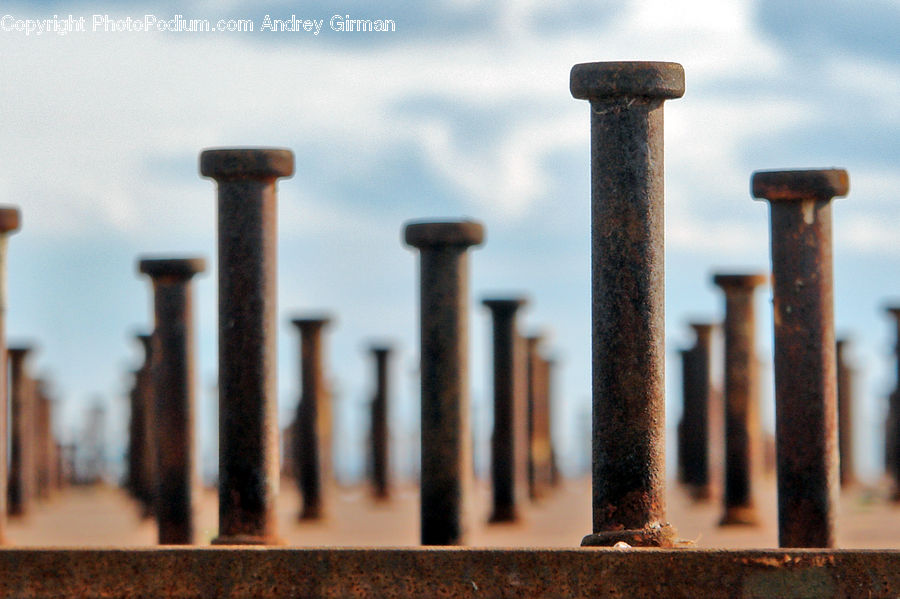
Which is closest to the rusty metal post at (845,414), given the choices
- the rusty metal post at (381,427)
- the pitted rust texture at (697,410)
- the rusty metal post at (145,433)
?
the pitted rust texture at (697,410)

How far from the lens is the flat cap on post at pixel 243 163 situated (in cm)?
1102

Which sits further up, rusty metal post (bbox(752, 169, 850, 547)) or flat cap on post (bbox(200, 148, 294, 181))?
flat cap on post (bbox(200, 148, 294, 181))

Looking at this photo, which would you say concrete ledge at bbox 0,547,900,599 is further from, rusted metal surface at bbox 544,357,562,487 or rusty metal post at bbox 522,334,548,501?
rusted metal surface at bbox 544,357,562,487

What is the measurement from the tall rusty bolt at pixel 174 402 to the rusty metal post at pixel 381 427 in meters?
9.44

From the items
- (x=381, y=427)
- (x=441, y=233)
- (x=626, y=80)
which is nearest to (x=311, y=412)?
(x=381, y=427)

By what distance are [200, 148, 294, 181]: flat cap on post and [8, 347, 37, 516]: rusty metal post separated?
1321 cm

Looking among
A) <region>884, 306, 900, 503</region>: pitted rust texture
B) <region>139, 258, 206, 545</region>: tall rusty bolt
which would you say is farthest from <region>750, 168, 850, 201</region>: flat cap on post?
<region>884, 306, 900, 503</region>: pitted rust texture

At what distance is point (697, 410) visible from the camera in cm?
2302

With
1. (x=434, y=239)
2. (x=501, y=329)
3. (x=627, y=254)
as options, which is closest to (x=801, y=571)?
(x=627, y=254)

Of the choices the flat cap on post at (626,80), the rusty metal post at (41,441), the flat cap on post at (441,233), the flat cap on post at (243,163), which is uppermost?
the flat cap on post at (626,80)

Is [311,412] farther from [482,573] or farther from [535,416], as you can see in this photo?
[482,573]

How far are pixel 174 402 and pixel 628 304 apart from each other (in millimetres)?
7105

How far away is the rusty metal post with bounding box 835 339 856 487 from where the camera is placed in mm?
25266

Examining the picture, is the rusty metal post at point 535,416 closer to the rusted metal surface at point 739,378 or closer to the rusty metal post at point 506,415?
the rusty metal post at point 506,415
